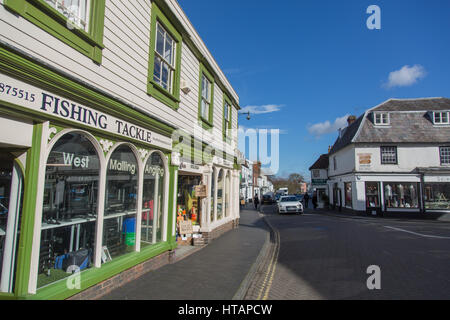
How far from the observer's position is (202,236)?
941cm

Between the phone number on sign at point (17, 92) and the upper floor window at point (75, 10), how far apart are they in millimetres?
1526

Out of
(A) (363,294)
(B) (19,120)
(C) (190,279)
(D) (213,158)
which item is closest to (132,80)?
A: (B) (19,120)

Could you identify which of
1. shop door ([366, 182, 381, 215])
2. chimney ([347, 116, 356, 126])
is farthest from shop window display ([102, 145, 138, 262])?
chimney ([347, 116, 356, 126])

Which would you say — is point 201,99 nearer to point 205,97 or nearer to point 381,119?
point 205,97

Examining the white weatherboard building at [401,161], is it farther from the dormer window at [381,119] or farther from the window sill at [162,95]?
the window sill at [162,95]

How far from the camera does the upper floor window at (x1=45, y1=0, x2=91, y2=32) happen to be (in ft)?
13.5

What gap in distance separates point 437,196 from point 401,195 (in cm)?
245

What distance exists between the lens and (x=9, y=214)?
3439 millimetres

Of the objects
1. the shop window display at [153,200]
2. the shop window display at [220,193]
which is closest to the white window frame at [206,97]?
the shop window display at [220,193]

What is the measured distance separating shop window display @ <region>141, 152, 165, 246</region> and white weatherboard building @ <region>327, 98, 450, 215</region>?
20408mm

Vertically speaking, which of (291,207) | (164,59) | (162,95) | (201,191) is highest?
(164,59)

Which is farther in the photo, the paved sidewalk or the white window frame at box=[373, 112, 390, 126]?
the white window frame at box=[373, 112, 390, 126]

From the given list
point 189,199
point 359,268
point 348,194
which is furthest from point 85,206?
point 348,194

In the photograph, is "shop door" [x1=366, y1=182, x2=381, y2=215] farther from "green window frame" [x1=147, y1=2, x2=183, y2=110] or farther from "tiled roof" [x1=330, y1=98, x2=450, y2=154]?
"green window frame" [x1=147, y1=2, x2=183, y2=110]
